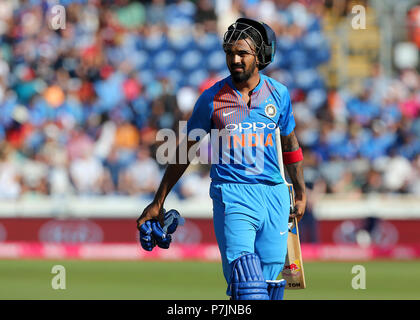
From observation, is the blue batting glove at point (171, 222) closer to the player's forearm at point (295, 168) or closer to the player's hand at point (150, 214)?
the player's hand at point (150, 214)

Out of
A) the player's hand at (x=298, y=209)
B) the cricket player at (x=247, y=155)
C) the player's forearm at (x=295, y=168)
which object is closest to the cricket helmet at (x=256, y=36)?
the cricket player at (x=247, y=155)

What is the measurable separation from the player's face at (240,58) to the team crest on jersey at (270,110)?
10.8 inches

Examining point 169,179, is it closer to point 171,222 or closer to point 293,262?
point 171,222

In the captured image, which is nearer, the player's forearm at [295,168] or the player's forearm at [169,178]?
the player's forearm at [169,178]

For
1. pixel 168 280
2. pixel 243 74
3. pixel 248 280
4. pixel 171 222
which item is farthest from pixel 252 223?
pixel 168 280

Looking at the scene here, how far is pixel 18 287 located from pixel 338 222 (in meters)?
6.73

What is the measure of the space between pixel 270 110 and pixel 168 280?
286 inches

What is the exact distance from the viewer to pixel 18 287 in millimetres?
12391

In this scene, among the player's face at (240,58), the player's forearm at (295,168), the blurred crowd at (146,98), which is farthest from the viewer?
the blurred crowd at (146,98)

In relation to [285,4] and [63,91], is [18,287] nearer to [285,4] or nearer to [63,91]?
[63,91]

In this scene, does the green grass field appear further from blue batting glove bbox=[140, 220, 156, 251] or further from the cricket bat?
blue batting glove bbox=[140, 220, 156, 251]

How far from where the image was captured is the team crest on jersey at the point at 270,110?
680cm

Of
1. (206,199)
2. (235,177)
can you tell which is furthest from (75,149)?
(235,177)

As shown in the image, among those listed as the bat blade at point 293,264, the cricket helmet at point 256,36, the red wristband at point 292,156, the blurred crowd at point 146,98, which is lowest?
the bat blade at point 293,264
